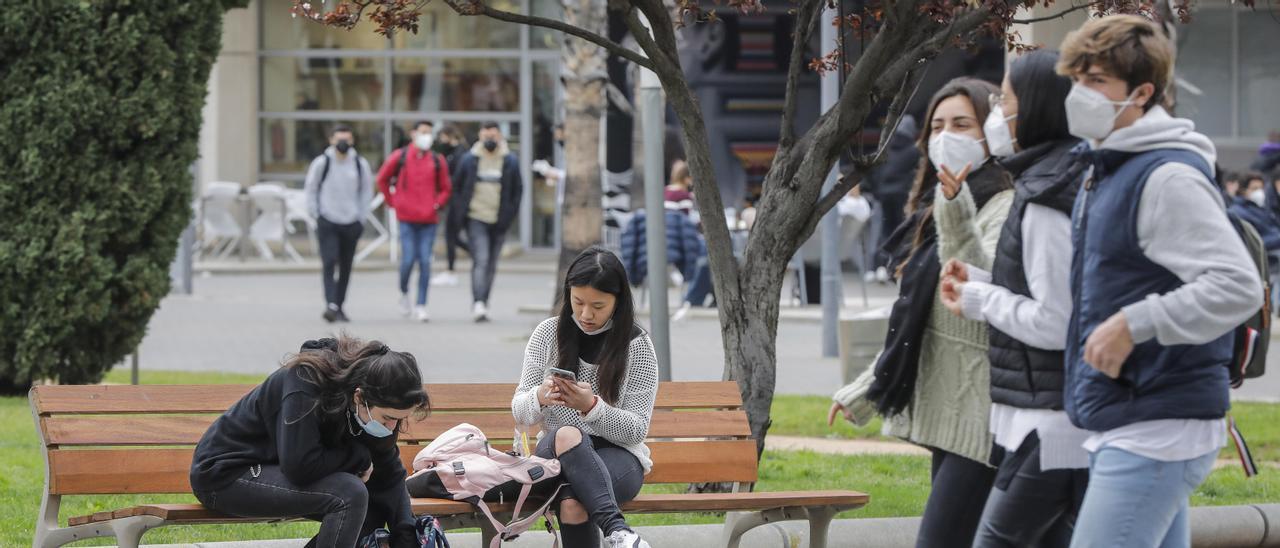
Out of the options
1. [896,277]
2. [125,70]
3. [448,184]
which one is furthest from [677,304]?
[896,277]

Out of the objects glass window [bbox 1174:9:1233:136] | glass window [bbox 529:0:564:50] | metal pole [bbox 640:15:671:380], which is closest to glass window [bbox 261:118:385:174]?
glass window [bbox 529:0:564:50]

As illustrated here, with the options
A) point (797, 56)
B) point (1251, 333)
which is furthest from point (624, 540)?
point (797, 56)

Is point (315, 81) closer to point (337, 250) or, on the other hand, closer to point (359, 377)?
point (337, 250)

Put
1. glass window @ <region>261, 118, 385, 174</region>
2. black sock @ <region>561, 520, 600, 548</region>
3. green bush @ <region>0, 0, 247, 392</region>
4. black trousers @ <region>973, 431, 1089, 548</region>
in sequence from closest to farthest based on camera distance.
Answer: black trousers @ <region>973, 431, 1089, 548</region>, black sock @ <region>561, 520, 600, 548</region>, green bush @ <region>0, 0, 247, 392</region>, glass window @ <region>261, 118, 385, 174</region>

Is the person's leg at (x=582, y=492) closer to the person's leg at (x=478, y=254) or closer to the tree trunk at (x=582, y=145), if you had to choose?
the tree trunk at (x=582, y=145)

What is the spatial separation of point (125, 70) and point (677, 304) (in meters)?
9.72

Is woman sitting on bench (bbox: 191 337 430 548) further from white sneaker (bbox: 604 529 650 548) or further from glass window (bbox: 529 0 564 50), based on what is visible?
glass window (bbox: 529 0 564 50)

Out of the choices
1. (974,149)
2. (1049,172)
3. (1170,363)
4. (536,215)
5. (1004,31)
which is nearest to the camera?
(1170,363)

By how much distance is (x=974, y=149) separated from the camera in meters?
4.81

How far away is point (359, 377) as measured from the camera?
15.8 ft

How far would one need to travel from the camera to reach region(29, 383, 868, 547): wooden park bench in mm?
5231

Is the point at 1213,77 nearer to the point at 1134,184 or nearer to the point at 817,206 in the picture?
the point at 817,206

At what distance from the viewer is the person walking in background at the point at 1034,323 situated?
4.00 m

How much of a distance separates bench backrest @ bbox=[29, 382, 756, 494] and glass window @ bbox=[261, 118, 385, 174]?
21904 mm
